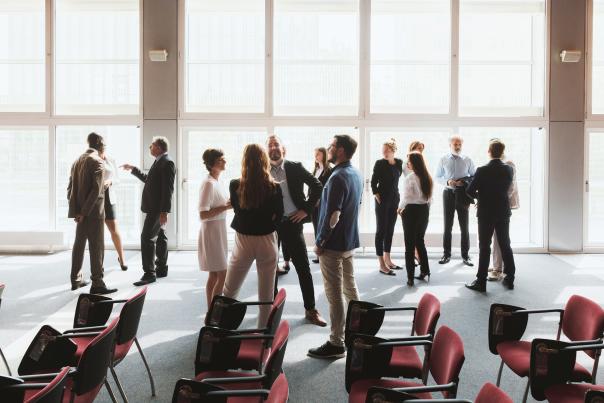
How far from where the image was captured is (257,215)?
395 centimetres

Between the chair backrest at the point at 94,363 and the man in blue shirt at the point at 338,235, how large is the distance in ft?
5.93

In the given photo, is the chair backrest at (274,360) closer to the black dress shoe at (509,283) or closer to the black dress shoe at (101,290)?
the black dress shoe at (101,290)

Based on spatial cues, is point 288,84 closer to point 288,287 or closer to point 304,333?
point 288,287

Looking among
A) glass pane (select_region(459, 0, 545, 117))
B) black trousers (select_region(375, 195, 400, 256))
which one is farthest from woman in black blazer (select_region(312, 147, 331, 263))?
glass pane (select_region(459, 0, 545, 117))

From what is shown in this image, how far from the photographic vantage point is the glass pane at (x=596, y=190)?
923cm

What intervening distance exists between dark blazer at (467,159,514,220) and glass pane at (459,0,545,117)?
3.52 meters

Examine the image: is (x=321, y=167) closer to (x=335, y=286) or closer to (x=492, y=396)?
(x=335, y=286)

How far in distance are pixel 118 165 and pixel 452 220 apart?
5662 mm

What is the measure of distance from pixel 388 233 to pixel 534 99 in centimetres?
423

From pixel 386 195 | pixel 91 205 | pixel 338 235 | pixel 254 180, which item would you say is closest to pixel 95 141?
pixel 91 205

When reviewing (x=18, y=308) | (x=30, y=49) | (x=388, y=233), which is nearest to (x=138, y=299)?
(x=18, y=308)

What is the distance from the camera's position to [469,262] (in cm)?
795

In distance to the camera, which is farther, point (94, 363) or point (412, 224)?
point (412, 224)

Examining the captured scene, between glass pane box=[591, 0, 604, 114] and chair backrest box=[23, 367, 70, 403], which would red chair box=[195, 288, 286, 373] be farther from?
glass pane box=[591, 0, 604, 114]
